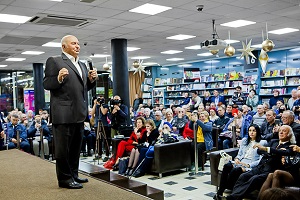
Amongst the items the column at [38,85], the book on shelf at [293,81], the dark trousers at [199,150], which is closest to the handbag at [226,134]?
the dark trousers at [199,150]

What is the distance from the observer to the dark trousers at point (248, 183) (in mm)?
4125

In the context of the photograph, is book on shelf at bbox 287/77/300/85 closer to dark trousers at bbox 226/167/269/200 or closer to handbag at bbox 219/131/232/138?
handbag at bbox 219/131/232/138

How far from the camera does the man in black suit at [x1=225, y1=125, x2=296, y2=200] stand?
4.14 metres

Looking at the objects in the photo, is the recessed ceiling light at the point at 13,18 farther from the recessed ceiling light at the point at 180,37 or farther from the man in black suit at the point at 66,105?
the man in black suit at the point at 66,105

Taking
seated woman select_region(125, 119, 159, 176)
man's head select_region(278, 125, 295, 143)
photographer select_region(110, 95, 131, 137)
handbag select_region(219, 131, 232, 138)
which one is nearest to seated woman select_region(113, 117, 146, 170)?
seated woman select_region(125, 119, 159, 176)

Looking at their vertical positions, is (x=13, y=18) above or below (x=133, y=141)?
above

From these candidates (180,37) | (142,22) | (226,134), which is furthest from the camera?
(180,37)

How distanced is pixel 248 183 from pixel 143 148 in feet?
8.60

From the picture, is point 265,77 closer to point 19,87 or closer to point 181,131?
point 181,131

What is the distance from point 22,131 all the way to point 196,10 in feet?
16.0

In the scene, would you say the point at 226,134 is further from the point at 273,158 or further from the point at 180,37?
the point at 180,37

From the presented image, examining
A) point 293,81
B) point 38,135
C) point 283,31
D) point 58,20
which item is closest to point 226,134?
point 283,31

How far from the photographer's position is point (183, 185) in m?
5.59

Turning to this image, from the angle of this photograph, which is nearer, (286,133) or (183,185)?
(286,133)
